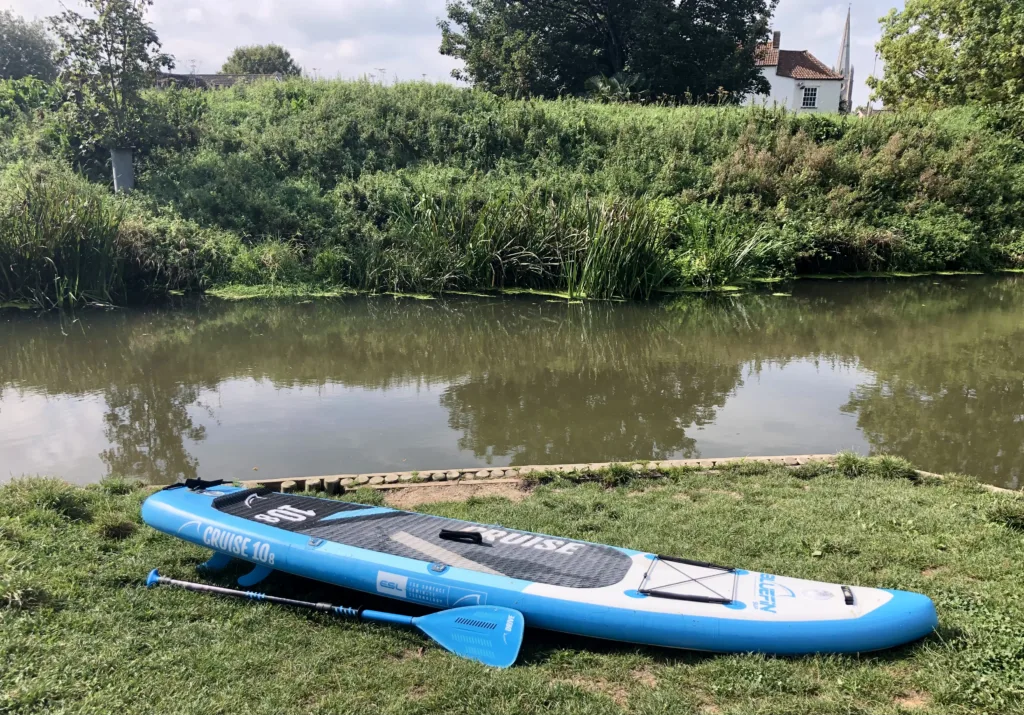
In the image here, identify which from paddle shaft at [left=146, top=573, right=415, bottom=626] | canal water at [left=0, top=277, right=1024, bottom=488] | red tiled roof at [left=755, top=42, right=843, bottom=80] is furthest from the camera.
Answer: red tiled roof at [left=755, top=42, right=843, bottom=80]

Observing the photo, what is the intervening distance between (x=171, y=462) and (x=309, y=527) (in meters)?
2.70

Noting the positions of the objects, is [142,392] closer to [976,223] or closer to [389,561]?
[389,561]

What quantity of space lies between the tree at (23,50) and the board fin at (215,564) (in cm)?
4458

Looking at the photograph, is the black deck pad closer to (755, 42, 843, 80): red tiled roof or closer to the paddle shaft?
the paddle shaft

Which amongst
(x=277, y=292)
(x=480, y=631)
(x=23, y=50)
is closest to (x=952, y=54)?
(x=277, y=292)

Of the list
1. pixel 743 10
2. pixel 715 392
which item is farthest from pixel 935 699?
pixel 743 10

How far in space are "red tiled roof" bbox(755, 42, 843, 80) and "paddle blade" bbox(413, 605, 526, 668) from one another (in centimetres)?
3588

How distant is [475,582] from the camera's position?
335 centimetres

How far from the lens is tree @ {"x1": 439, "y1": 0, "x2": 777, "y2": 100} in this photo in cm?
2464

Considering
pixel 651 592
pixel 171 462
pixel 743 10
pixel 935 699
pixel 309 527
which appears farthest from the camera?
pixel 743 10

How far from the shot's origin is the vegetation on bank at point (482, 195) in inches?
509

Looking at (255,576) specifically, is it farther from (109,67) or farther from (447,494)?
(109,67)

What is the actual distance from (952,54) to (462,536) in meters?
25.6

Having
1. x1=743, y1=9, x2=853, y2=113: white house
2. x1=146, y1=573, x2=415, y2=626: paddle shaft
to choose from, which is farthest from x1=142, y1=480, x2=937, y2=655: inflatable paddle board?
x1=743, y1=9, x2=853, y2=113: white house
